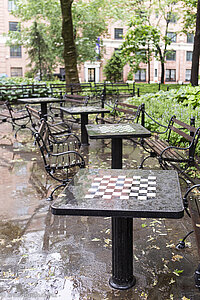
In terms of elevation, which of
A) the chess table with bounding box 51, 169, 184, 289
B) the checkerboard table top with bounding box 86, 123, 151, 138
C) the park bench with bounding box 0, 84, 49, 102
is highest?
the park bench with bounding box 0, 84, 49, 102

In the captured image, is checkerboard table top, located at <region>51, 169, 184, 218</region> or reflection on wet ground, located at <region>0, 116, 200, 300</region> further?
reflection on wet ground, located at <region>0, 116, 200, 300</region>

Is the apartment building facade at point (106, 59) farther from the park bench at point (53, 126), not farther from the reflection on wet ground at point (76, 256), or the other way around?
the reflection on wet ground at point (76, 256)

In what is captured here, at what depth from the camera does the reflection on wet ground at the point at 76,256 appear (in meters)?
3.12

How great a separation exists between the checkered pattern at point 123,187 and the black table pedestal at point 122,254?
264 millimetres

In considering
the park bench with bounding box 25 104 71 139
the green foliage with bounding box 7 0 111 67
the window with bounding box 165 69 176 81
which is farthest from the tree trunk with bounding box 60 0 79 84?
→ the window with bounding box 165 69 176 81

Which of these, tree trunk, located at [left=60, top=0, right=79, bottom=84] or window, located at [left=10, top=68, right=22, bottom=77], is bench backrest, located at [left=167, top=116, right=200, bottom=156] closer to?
tree trunk, located at [left=60, top=0, right=79, bottom=84]

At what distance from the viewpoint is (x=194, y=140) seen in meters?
5.28

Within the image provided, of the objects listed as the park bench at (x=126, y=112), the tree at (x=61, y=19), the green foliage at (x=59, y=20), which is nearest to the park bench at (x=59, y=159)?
the park bench at (x=126, y=112)

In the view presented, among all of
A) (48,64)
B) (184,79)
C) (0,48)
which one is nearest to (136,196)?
(48,64)

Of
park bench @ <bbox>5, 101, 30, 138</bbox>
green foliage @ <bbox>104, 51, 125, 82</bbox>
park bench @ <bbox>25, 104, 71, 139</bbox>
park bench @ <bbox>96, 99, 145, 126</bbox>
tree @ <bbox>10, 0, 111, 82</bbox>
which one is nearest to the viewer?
park bench @ <bbox>25, 104, 71, 139</bbox>

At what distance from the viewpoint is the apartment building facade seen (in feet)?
143

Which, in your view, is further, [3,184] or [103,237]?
[3,184]

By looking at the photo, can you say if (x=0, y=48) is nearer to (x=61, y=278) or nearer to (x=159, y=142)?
(x=159, y=142)

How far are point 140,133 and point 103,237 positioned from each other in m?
2.03
